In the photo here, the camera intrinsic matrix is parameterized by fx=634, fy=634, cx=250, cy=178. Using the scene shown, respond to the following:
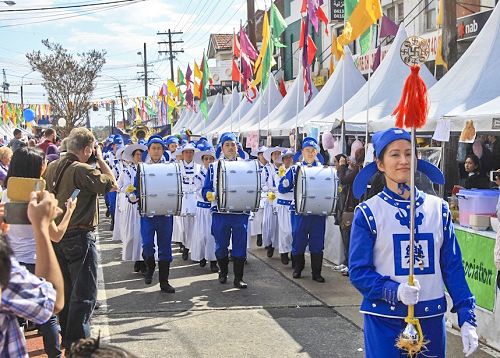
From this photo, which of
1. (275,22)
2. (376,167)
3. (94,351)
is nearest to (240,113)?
(275,22)

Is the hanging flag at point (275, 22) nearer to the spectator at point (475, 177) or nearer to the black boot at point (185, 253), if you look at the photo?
the black boot at point (185, 253)

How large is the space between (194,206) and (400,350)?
6922mm

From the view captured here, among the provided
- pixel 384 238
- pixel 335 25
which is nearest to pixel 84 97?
pixel 335 25

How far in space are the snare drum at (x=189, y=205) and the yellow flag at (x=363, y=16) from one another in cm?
382

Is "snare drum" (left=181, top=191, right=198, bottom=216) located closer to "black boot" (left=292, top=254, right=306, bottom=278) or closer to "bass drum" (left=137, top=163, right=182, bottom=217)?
"bass drum" (left=137, top=163, right=182, bottom=217)

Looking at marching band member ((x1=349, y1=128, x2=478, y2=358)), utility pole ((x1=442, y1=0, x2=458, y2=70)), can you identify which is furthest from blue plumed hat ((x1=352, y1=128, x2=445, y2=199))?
utility pole ((x1=442, y1=0, x2=458, y2=70))

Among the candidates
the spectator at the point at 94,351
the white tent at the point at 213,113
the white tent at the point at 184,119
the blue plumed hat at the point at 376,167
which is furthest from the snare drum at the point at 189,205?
the white tent at the point at 184,119

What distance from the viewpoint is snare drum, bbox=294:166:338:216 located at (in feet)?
27.8

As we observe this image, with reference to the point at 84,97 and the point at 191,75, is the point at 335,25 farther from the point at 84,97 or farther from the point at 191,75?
the point at 84,97

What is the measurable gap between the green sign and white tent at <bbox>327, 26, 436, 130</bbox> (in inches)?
195

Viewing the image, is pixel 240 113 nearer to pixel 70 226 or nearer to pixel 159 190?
pixel 159 190

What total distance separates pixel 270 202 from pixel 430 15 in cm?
1017

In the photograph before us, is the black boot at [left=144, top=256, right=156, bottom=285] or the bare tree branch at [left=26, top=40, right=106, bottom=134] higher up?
the bare tree branch at [left=26, top=40, right=106, bottom=134]

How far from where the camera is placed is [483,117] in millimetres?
7258
